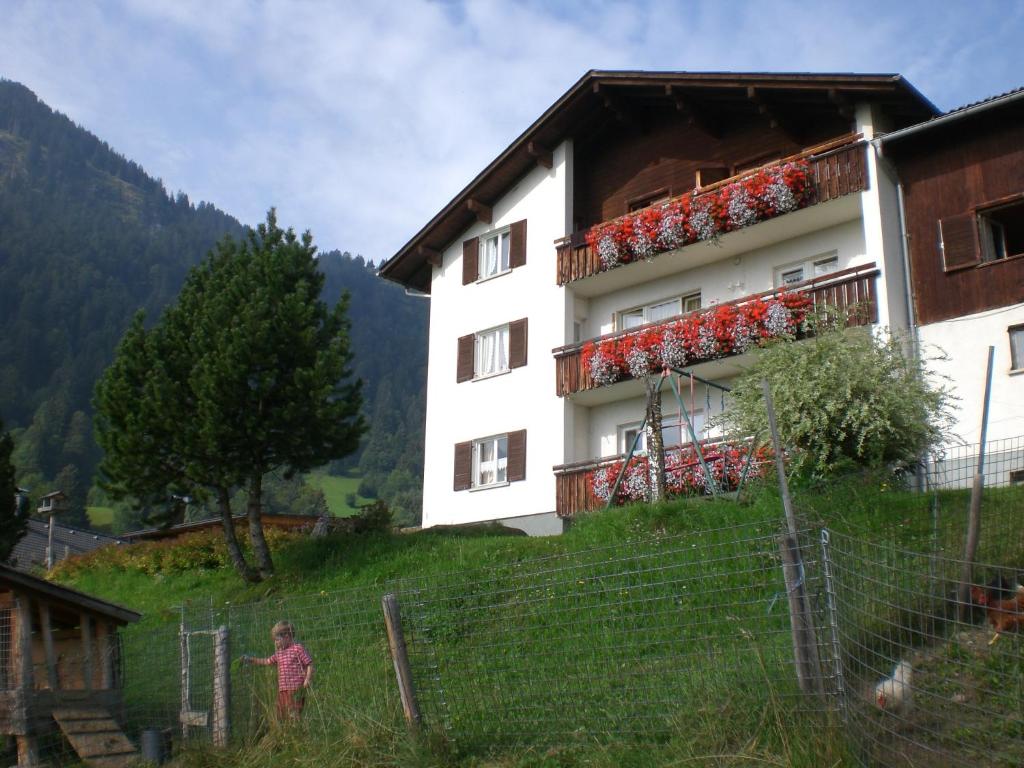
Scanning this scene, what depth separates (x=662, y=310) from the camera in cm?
2567

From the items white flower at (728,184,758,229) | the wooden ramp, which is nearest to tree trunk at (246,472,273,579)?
the wooden ramp

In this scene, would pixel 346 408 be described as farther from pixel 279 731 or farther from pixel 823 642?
pixel 823 642

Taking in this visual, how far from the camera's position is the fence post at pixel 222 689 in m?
9.59

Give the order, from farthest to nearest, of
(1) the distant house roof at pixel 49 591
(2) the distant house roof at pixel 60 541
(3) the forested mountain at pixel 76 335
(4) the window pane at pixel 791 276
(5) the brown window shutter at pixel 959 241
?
(3) the forested mountain at pixel 76 335
(2) the distant house roof at pixel 60 541
(4) the window pane at pixel 791 276
(5) the brown window shutter at pixel 959 241
(1) the distant house roof at pixel 49 591

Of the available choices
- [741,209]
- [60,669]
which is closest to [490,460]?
[741,209]

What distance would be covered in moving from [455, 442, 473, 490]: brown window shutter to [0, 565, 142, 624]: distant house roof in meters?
14.2

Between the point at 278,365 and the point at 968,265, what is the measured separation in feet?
41.3

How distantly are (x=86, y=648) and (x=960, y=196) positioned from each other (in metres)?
15.9

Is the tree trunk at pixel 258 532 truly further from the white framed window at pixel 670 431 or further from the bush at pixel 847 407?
the bush at pixel 847 407

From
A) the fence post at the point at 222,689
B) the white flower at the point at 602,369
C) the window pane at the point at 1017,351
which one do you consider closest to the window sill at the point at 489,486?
the white flower at the point at 602,369

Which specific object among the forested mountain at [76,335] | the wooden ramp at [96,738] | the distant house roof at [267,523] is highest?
the forested mountain at [76,335]

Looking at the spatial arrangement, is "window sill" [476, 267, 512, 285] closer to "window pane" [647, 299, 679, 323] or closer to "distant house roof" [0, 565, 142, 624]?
"window pane" [647, 299, 679, 323]

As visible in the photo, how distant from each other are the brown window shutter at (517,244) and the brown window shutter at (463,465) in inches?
175

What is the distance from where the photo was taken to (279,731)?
8727 mm
